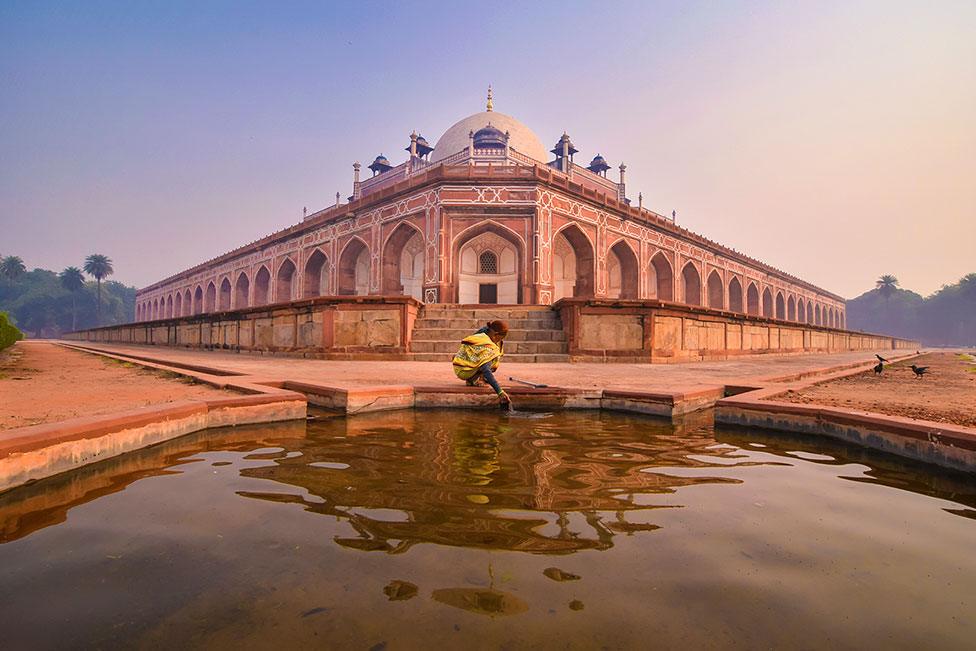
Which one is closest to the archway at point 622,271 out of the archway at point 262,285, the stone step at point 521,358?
the stone step at point 521,358

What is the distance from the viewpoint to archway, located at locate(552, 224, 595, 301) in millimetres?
19281

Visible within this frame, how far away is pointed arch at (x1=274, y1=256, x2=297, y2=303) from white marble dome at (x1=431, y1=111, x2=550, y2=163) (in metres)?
10.6

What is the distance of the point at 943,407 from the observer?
3.22 meters

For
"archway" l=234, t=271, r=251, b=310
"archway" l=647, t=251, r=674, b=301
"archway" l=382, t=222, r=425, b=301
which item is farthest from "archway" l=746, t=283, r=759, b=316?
"archway" l=234, t=271, r=251, b=310

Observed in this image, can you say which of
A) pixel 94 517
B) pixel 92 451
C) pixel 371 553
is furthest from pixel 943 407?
pixel 92 451

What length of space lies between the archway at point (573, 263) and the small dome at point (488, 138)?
8.15m

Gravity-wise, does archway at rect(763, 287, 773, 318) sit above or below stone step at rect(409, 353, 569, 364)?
above

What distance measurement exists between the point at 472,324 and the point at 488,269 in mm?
11306

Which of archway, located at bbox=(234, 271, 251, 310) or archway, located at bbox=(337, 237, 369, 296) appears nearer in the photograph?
archway, located at bbox=(337, 237, 369, 296)

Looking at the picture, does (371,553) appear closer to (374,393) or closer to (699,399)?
(374,393)

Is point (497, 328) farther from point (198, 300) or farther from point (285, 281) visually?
point (198, 300)

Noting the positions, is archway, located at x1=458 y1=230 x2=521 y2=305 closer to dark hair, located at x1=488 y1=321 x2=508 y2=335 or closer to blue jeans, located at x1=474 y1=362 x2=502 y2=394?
dark hair, located at x1=488 y1=321 x2=508 y2=335

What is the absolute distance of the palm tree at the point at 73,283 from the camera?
5775 centimetres

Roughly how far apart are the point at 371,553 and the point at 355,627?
0.31 m
